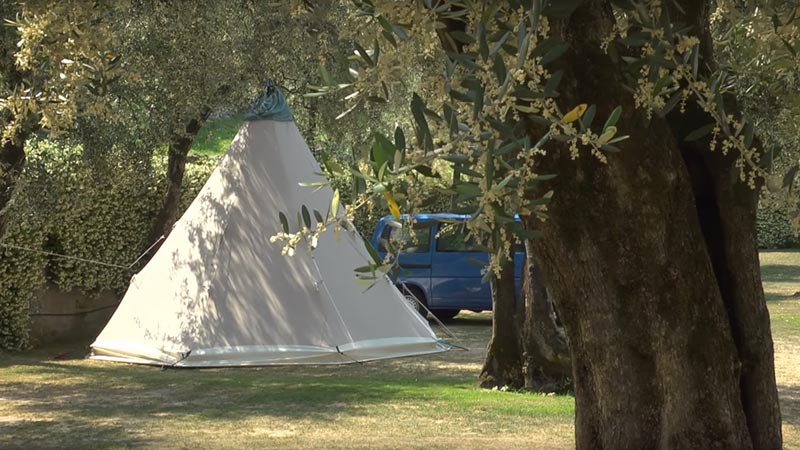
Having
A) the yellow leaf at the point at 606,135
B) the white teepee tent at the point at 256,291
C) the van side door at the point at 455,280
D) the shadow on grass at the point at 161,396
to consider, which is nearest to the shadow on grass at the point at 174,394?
the shadow on grass at the point at 161,396

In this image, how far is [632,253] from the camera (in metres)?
5.80

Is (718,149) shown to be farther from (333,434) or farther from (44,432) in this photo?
(44,432)

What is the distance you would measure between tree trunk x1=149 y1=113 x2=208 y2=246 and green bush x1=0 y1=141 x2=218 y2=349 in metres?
0.38

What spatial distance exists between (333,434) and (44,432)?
250 cm

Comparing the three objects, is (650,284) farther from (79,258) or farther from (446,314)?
(446,314)

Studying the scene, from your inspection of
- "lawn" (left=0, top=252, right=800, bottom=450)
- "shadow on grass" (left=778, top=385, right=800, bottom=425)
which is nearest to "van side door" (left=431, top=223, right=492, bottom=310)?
"lawn" (left=0, top=252, right=800, bottom=450)

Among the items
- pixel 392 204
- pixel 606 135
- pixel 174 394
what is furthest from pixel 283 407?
pixel 606 135

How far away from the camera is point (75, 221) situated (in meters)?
17.9

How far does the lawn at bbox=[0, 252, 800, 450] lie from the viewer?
393 inches

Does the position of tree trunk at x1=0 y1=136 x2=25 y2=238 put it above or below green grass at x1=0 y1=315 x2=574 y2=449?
above

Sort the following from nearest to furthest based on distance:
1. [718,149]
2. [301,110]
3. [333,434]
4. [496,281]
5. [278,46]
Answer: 1. [718,149]
2. [333,434]
3. [496,281]
4. [278,46]
5. [301,110]

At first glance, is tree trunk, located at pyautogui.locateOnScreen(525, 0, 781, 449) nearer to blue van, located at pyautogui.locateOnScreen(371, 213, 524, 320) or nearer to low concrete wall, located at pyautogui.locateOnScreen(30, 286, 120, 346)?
low concrete wall, located at pyautogui.locateOnScreen(30, 286, 120, 346)

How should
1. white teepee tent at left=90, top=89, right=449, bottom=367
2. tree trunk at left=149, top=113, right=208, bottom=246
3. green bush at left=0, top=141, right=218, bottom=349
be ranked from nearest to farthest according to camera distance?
green bush at left=0, top=141, right=218, bottom=349 → white teepee tent at left=90, top=89, right=449, bottom=367 → tree trunk at left=149, top=113, right=208, bottom=246

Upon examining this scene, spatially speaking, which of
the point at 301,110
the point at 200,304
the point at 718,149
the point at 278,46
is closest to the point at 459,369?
the point at 200,304
